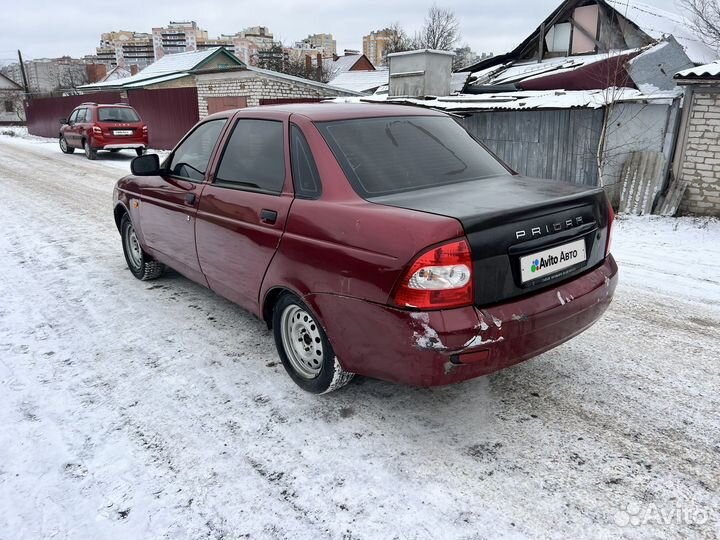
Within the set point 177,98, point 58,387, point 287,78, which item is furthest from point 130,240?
point 177,98

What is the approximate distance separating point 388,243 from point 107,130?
16.9m

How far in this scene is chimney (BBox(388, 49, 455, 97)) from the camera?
1377 cm

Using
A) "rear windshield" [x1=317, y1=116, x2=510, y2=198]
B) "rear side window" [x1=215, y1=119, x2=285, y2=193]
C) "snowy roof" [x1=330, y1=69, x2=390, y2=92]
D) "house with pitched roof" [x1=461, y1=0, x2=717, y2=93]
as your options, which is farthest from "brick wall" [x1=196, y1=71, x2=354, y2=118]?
"rear windshield" [x1=317, y1=116, x2=510, y2=198]

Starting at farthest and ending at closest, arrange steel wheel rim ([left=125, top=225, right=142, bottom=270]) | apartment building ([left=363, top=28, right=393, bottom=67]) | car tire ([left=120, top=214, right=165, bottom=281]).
Result: 1. apartment building ([left=363, top=28, right=393, bottom=67])
2. steel wheel rim ([left=125, top=225, right=142, bottom=270])
3. car tire ([left=120, top=214, right=165, bottom=281])

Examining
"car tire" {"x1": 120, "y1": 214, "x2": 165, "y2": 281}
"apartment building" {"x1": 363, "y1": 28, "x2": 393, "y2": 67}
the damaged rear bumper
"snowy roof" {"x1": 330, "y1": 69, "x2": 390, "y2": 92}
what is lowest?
"car tire" {"x1": 120, "y1": 214, "x2": 165, "y2": 281}

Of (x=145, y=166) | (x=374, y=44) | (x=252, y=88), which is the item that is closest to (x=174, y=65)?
(x=252, y=88)

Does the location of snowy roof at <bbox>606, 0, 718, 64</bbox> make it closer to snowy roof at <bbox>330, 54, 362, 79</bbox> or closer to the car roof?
the car roof

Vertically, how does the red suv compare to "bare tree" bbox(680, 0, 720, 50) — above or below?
below

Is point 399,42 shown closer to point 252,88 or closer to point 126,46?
point 252,88

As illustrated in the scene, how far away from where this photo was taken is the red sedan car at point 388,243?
2400 mm

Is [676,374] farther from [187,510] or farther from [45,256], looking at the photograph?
[45,256]

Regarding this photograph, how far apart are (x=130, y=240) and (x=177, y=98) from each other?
17.4 meters

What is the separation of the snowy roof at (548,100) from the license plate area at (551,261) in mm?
6754

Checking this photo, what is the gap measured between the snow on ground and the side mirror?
118cm
